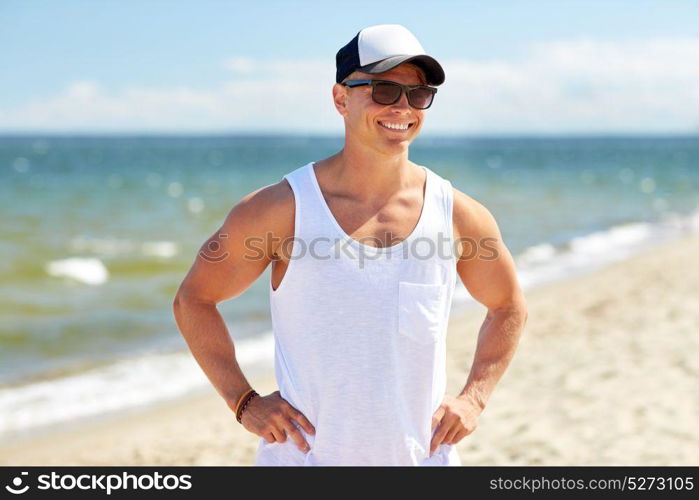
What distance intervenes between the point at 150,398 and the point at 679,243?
15.2 m

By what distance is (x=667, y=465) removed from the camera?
581 cm

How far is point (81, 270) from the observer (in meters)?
17.3

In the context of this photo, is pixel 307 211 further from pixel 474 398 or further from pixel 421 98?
pixel 474 398

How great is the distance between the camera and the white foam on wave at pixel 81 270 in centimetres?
1639

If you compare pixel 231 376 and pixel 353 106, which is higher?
pixel 353 106

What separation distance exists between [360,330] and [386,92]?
0.73 meters

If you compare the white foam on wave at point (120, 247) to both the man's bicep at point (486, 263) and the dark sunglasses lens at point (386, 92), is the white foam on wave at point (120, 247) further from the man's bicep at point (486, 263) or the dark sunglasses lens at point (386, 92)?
the dark sunglasses lens at point (386, 92)

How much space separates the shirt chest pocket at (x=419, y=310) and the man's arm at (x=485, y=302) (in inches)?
9.5

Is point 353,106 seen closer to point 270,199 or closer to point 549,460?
point 270,199

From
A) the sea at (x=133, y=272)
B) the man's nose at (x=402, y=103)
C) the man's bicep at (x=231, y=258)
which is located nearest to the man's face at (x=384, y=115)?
the man's nose at (x=402, y=103)

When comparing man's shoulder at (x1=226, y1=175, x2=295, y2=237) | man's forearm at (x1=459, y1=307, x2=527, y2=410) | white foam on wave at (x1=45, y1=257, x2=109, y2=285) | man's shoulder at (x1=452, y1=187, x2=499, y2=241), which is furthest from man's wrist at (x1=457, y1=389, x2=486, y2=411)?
white foam on wave at (x1=45, y1=257, x2=109, y2=285)

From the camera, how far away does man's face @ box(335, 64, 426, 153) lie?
2.42 m

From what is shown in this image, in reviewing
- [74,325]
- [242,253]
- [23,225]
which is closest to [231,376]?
[242,253]

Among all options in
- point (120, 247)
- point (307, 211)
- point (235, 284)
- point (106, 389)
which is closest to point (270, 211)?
point (307, 211)
